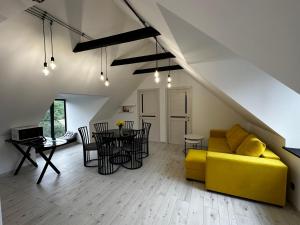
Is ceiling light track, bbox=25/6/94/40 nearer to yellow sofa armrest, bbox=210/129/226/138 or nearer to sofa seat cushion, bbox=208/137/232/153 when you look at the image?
sofa seat cushion, bbox=208/137/232/153

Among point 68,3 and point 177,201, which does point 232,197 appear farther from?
point 68,3

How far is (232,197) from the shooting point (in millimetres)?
2488

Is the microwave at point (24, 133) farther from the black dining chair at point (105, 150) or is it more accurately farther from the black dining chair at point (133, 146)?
the black dining chair at point (133, 146)

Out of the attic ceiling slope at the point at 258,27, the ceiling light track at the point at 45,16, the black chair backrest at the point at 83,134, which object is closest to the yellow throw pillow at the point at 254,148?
the attic ceiling slope at the point at 258,27

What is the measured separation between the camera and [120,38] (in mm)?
2510

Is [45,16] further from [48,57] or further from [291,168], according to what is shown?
[291,168]

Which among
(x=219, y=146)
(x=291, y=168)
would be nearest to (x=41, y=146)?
(x=219, y=146)

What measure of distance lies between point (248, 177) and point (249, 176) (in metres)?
0.02

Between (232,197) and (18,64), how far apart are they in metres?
4.18

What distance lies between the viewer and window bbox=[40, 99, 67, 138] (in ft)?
16.9

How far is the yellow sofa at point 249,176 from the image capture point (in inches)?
86.6

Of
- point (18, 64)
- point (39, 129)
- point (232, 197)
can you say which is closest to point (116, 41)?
point (18, 64)

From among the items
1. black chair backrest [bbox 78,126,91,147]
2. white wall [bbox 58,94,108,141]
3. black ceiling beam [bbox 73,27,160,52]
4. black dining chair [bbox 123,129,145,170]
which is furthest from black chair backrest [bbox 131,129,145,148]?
black ceiling beam [bbox 73,27,160,52]

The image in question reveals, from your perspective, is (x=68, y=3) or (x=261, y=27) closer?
(x=261, y=27)
